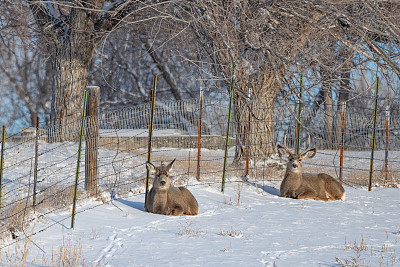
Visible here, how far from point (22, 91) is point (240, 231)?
29379 mm

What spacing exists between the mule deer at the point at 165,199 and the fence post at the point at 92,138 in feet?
4.61

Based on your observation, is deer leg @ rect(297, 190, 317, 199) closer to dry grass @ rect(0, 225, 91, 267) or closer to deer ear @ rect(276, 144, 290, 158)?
deer ear @ rect(276, 144, 290, 158)

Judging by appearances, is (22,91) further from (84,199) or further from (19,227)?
(19,227)

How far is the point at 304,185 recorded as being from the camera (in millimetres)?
12023

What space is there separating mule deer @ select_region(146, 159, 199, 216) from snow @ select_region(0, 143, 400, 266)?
209mm

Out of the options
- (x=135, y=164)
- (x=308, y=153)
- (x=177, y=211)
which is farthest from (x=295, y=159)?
(x=135, y=164)

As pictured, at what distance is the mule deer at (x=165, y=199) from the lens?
384 inches

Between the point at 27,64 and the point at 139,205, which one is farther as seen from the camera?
Result: the point at 27,64

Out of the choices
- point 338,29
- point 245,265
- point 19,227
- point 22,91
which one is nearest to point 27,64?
point 22,91

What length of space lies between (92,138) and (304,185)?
444cm

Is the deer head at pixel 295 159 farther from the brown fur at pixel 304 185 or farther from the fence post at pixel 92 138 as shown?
the fence post at pixel 92 138

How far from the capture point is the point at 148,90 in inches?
1250

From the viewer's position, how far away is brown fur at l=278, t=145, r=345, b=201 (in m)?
11.9

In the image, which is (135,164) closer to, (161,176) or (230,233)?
(161,176)
